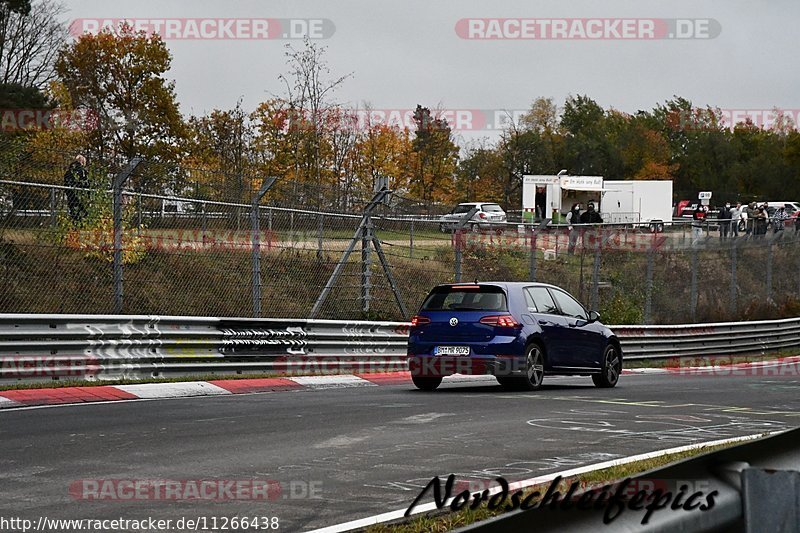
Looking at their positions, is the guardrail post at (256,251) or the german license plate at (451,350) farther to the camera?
the guardrail post at (256,251)

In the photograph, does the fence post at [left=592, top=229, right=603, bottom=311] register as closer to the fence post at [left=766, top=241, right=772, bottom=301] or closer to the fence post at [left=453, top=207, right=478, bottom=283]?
the fence post at [left=453, top=207, right=478, bottom=283]

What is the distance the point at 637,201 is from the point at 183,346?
44.8 meters

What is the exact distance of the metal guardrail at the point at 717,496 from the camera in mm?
2703

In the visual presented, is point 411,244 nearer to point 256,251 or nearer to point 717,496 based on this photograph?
point 256,251

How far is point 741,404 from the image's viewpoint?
14.1 m

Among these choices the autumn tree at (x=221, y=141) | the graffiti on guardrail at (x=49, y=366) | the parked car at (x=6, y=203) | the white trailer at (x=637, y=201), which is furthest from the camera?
the white trailer at (x=637, y=201)

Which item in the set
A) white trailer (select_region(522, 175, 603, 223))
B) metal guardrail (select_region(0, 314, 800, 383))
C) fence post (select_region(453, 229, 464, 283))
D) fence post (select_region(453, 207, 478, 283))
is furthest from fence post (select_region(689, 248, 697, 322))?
white trailer (select_region(522, 175, 603, 223))

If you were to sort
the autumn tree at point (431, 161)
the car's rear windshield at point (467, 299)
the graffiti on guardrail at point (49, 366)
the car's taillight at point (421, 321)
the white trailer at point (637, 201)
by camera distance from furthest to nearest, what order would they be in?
the autumn tree at point (431, 161), the white trailer at point (637, 201), the car's taillight at point (421, 321), the car's rear windshield at point (467, 299), the graffiti on guardrail at point (49, 366)

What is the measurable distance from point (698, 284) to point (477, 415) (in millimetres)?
21715

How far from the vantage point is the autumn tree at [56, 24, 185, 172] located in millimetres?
53094

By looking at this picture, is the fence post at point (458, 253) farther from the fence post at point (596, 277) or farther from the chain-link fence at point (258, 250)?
the fence post at point (596, 277)

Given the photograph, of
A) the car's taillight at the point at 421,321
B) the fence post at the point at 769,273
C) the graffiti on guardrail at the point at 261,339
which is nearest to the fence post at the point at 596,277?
the fence post at the point at 769,273

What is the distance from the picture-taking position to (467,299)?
15.8 metres

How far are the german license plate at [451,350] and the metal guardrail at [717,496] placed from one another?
1244 centimetres
